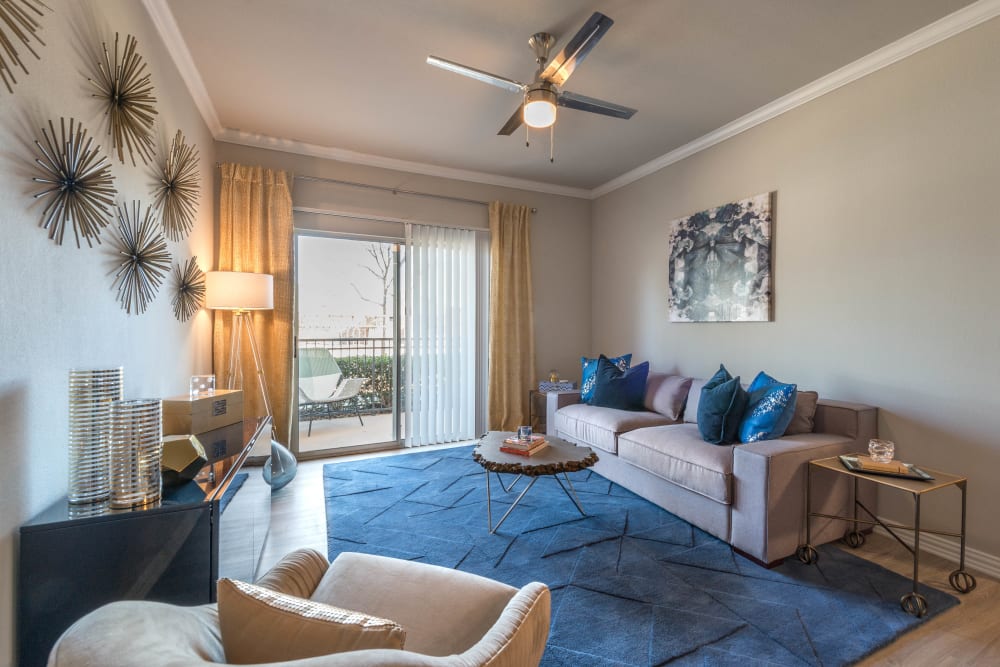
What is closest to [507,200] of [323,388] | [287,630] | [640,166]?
[640,166]

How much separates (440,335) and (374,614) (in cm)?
338

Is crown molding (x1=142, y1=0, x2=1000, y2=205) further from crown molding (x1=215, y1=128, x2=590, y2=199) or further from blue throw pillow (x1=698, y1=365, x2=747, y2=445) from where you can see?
blue throw pillow (x1=698, y1=365, x2=747, y2=445)

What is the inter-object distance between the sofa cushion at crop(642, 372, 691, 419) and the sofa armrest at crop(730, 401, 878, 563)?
1039mm

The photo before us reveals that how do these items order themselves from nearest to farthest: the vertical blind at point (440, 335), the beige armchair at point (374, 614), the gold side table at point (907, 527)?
the beige armchair at point (374, 614) → the gold side table at point (907, 527) → the vertical blind at point (440, 335)

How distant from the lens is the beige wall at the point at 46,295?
1175 millimetres

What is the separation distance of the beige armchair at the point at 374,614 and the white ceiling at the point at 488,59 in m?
2.51

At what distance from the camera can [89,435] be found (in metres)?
1.30

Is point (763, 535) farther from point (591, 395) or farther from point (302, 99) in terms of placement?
point (302, 99)

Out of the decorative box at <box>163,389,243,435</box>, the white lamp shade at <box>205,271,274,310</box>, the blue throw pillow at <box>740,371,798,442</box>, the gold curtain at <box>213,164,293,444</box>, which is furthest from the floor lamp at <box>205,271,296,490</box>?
the blue throw pillow at <box>740,371,798,442</box>

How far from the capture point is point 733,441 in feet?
8.66

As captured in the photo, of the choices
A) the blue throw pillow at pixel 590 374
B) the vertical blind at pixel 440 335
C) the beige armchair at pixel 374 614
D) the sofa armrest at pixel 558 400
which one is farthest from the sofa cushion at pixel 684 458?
the vertical blind at pixel 440 335

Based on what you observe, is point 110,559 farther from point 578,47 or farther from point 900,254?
point 900,254

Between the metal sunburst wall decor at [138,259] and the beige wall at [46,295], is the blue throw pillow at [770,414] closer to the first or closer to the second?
the beige wall at [46,295]

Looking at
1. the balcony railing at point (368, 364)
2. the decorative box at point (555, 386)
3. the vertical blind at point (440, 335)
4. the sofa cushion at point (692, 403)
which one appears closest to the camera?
the sofa cushion at point (692, 403)
